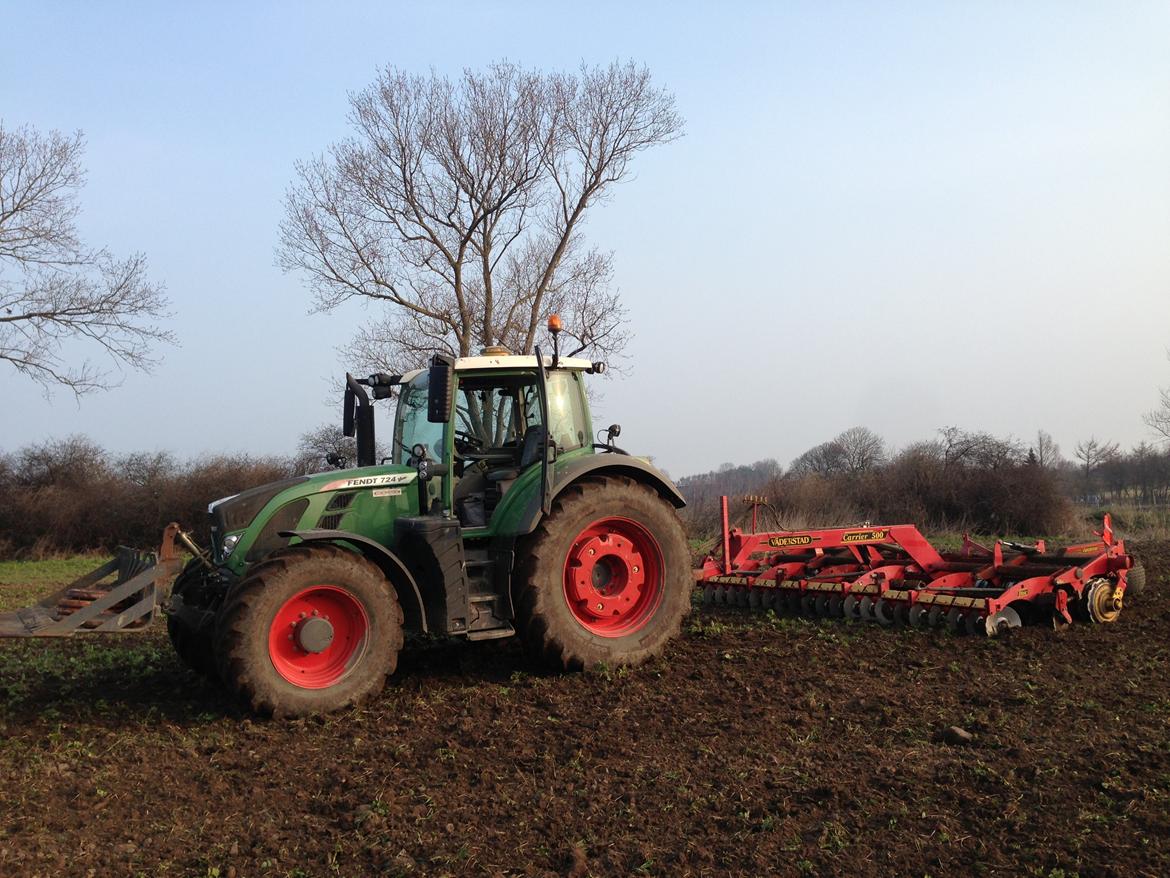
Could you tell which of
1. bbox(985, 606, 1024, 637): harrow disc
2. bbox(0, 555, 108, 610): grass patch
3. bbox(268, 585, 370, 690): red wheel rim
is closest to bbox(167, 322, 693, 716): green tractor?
bbox(268, 585, 370, 690): red wheel rim

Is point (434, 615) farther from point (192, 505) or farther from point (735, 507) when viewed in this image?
point (192, 505)

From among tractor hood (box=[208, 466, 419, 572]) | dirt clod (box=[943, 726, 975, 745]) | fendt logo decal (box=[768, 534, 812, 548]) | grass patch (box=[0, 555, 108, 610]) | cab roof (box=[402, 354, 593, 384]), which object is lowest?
grass patch (box=[0, 555, 108, 610])

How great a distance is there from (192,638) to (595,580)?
2.82 meters

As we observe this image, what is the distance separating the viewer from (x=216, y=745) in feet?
17.8

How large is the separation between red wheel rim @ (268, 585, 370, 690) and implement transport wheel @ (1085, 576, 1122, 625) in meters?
5.98

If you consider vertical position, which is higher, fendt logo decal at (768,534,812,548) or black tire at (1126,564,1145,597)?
fendt logo decal at (768,534,812,548)

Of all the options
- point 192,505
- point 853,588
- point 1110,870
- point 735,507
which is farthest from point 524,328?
point 1110,870

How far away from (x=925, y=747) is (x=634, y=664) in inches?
93.3

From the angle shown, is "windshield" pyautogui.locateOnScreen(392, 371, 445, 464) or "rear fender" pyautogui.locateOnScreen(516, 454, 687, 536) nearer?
"rear fender" pyautogui.locateOnScreen(516, 454, 687, 536)

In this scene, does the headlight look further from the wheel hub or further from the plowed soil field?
the plowed soil field

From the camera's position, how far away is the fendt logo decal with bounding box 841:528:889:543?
29.3ft

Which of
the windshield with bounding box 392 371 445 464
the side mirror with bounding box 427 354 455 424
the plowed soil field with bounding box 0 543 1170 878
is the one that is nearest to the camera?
the plowed soil field with bounding box 0 543 1170 878

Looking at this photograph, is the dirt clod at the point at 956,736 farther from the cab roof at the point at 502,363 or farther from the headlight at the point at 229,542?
the headlight at the point at 229,542

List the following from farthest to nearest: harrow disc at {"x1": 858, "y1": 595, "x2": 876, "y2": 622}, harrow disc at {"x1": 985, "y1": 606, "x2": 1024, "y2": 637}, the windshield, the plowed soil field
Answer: harrow disc at {"x1": 858, "y1": 595, "x2": 876, "y2": 622}, harrow disc at {"x1": 985, "y1": 606, "x2": 1024, "y2": 637}, the windshield, the plowed soil field
